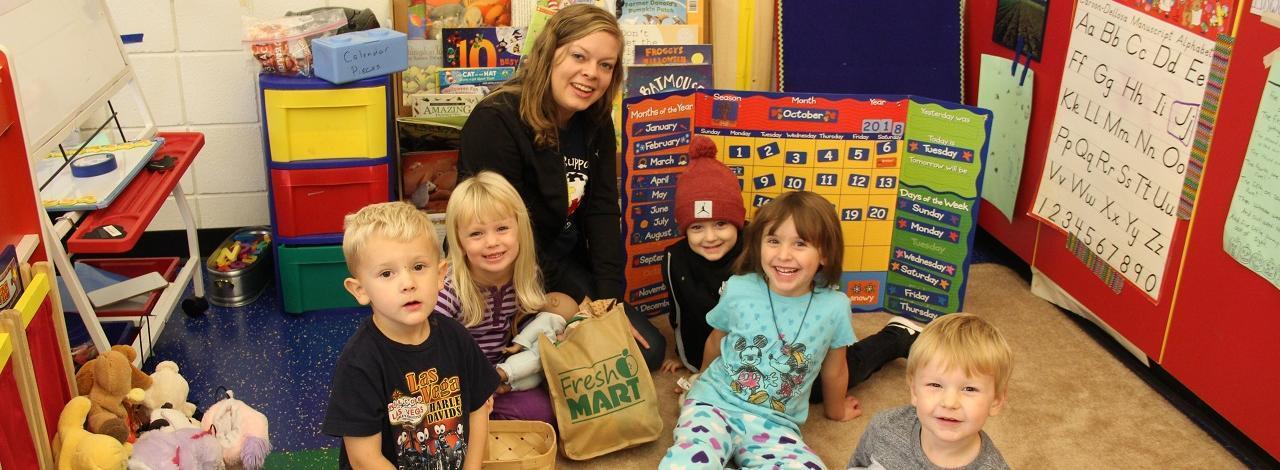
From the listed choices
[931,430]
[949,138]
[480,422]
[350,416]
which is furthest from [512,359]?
[949,138]

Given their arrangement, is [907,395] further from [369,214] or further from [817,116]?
[369,214]

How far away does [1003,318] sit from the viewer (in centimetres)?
389

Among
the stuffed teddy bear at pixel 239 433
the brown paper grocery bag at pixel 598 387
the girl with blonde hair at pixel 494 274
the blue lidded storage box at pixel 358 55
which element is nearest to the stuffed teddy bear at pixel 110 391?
the stuffed teddy bear at pixel 239 433

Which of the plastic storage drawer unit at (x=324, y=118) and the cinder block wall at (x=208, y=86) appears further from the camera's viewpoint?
the cinder block wall at (x=208, y=86)

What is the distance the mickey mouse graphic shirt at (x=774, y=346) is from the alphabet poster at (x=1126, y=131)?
1125 mm

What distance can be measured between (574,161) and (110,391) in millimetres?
1436

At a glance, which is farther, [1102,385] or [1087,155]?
[1087,155]

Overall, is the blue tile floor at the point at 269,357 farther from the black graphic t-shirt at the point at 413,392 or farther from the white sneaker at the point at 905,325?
the white sneaker at the point at 905,325

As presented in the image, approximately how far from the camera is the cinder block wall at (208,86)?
3.89 m

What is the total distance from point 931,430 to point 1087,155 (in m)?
1.86

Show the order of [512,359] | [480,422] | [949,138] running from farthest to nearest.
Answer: [949,138]
[512,359]
[480,422]

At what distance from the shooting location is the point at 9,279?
2209 mm

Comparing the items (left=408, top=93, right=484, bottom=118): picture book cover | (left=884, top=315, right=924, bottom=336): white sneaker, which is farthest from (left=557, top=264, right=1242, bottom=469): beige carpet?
(left=408, top=93, right=484, bottom=118): picture book cover

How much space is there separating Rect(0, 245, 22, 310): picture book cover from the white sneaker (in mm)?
2475
